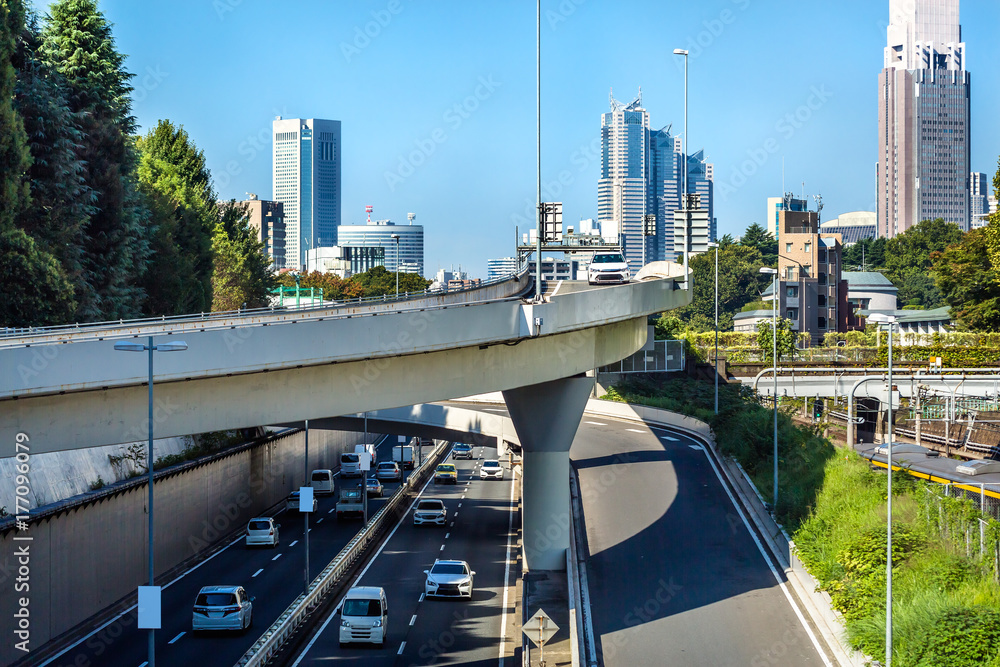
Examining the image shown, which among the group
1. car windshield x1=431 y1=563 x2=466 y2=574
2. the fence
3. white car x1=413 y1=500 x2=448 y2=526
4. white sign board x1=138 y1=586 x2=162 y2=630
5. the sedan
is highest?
the fence

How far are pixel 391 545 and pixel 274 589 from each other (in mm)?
9454

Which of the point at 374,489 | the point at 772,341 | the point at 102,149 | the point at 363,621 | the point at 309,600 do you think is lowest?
the point at 374,489

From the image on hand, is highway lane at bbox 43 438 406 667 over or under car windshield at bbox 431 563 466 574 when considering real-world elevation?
under

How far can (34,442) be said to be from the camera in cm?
2042

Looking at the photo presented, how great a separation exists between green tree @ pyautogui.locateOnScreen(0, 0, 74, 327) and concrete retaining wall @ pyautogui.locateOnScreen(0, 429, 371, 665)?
27.6 ft

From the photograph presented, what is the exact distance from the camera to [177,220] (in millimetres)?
67125

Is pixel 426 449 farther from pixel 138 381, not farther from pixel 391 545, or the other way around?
pixel 138 381

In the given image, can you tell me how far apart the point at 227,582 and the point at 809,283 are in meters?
91.2

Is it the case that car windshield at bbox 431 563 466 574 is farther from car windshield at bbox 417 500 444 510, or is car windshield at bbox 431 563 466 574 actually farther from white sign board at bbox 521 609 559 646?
car windshield at bbox 417 500 444 510

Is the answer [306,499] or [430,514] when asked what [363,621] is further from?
[430,514]

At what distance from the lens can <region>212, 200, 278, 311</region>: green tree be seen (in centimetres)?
8806

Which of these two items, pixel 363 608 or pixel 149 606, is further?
pixel 363 608

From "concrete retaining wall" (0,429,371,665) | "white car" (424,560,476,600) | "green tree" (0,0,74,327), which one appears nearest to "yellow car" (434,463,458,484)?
"concrete retaining wall" (0,429,371,665)

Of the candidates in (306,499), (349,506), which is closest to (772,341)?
(349,506)
